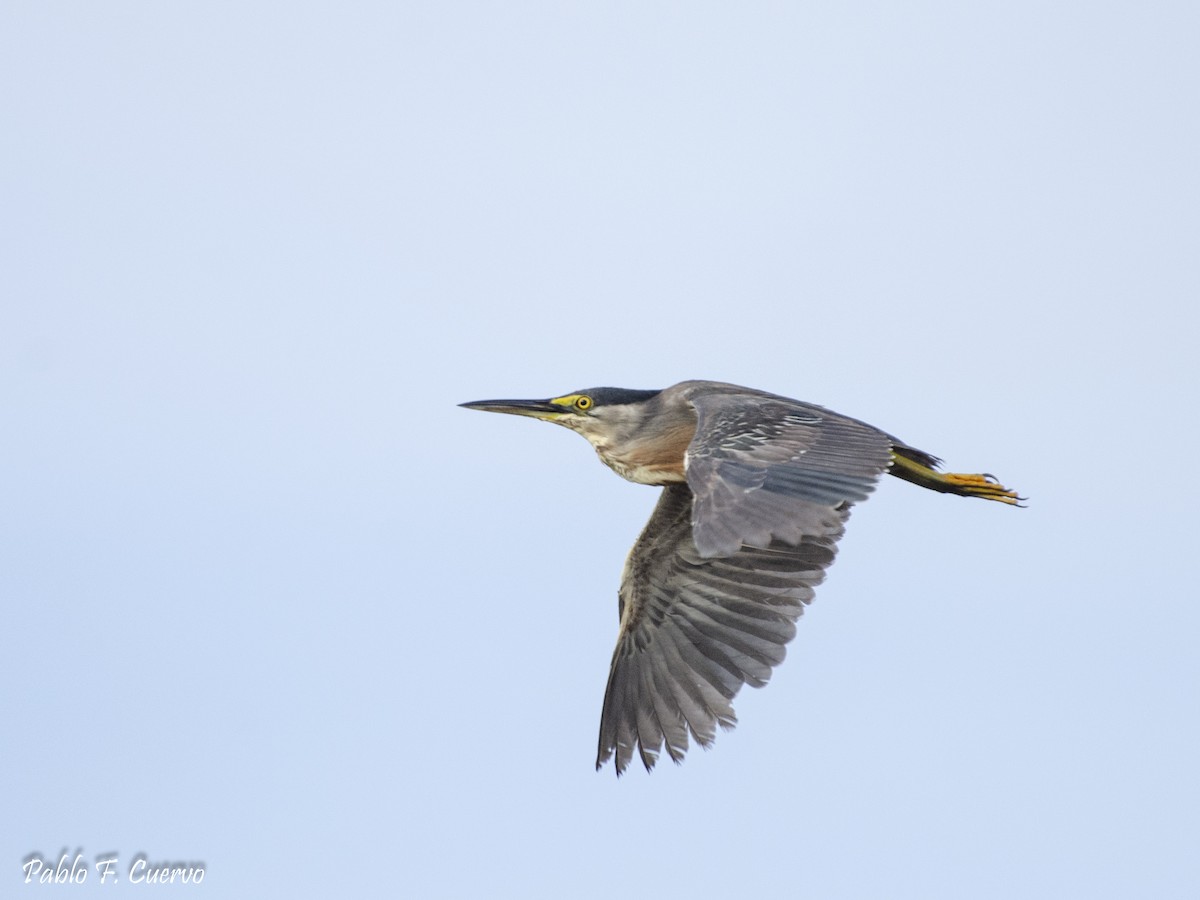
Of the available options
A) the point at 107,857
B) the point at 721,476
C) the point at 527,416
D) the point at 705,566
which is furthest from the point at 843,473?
the point at 107,857

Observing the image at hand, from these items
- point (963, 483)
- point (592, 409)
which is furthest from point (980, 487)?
point (592, 409)

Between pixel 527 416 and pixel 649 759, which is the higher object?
pixel 527 416

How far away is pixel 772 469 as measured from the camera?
9492mm

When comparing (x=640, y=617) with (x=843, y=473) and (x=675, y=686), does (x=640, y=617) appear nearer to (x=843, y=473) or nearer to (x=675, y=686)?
(x=675, y=686)

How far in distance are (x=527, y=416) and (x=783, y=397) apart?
2.20 m

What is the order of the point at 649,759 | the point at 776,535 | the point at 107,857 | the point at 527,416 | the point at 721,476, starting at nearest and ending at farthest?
the point at 776,535
the point at 721,476
the point at 107,857
the point at 649,759
the point at 527,416

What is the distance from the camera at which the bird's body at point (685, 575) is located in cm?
1149

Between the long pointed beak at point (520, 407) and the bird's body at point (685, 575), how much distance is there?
10mm

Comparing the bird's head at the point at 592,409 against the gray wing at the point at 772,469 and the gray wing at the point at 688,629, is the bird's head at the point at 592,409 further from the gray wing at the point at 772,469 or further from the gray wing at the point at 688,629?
the gray wing at the point at 772,469

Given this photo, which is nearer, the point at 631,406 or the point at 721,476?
the point at 721,476

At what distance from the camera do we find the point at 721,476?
9367 millimetres

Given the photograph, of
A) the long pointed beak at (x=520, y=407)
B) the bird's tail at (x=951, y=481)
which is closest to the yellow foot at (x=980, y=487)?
the bird's tail at (x=951, y=481)

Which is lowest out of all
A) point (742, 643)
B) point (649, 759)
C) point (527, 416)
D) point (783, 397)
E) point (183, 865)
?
point (183, 865)

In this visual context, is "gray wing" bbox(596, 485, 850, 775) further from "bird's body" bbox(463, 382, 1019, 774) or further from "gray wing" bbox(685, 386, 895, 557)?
"gray wing" bbox(685, 386, 895, 557)
